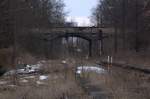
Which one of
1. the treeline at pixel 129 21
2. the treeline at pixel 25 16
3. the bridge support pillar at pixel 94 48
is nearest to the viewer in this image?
the treeline at pixel 25 16

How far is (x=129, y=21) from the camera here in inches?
2936

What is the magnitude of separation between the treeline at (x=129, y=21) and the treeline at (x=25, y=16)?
9682 mm

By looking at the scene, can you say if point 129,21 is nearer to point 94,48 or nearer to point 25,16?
point 25,16

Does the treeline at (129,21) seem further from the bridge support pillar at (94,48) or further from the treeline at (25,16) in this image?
the treeline at (25,16)

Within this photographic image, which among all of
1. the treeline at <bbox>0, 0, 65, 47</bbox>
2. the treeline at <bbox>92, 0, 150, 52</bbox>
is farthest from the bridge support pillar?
the treeline at <bbox>0, 0, 65, 47</bbox>

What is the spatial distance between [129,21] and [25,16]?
2166cm

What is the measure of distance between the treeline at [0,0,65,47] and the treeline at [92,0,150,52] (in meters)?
9.68

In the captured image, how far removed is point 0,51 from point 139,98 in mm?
30850

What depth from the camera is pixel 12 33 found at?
4997cm

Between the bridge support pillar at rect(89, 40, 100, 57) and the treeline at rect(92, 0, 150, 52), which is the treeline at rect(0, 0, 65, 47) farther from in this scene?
the treeline at rect(92, 0, 150, 52)

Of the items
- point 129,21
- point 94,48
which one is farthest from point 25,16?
point 94,48

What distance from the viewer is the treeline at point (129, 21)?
215 ft

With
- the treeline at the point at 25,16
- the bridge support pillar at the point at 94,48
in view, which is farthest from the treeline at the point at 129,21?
the treeline at the point at 25,16

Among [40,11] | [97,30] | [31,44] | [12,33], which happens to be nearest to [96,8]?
[97,30]
